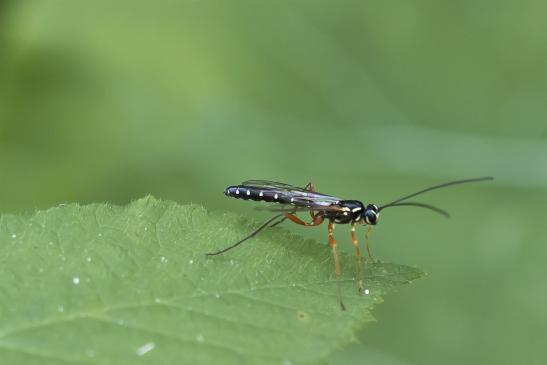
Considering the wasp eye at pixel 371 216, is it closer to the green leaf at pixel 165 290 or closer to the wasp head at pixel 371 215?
the wasp head at pixel 371 215

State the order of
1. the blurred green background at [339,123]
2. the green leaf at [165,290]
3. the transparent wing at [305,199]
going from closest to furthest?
the green leaf at [165,290], the transparent wing at [305,199], the blurred green background at [339,123]

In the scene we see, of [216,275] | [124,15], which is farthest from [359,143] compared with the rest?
[216,275]

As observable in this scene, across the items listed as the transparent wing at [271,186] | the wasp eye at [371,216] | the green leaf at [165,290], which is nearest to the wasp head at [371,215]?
the wasp eye at [371,216]

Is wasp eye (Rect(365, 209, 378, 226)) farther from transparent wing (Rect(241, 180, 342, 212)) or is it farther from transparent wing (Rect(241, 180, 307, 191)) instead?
transparent wing (Rect(241, 180, 307, 191))

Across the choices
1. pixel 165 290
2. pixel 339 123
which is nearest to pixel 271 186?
pixel 165 290

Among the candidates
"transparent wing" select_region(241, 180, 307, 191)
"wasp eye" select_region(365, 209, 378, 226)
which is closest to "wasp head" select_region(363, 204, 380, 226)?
"wasp eye" select_region(365, 209, 378, 226)

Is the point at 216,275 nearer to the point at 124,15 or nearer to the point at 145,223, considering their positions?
the point at 145,223

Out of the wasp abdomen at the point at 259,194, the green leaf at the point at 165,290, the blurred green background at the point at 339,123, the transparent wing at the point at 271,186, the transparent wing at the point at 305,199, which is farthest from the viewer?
the blurred green background at the point at 339,123
